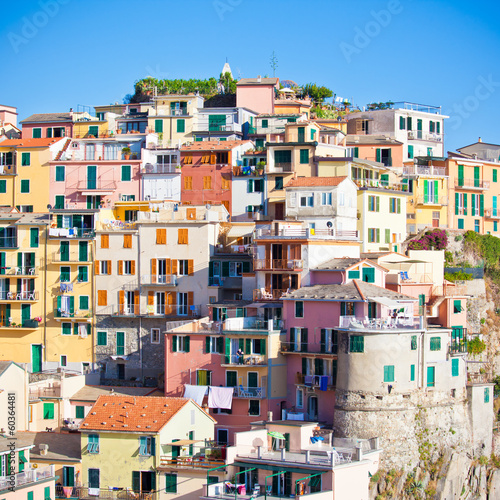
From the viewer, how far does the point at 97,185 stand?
3236 inches

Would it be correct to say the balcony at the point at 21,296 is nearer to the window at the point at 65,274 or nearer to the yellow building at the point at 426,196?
the window at the point at 65,274

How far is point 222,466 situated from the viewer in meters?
54.2

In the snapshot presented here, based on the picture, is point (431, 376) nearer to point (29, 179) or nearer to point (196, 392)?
point (196, 392)

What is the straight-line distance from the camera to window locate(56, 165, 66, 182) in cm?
8281

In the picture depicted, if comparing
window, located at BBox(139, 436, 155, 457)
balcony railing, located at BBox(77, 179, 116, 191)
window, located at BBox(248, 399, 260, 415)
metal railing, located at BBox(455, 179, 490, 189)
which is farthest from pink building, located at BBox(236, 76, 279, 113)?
window, located at BBox(139, 436, 155, 457)

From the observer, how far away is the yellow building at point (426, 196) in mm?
83875

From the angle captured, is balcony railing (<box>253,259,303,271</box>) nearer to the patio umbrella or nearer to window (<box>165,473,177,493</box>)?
the patio umbrella

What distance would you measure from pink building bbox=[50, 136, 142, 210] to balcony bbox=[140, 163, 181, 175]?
0.65 meters

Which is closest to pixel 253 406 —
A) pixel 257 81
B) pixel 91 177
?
pixel 91 177

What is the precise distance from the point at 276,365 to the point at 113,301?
52.9ft

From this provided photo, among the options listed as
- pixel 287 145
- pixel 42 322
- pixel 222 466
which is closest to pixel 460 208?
pixel 287 145

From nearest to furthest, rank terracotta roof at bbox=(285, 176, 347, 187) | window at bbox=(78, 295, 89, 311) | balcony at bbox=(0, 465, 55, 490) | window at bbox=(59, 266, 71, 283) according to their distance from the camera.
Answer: balcony at bbox=(0, 465, 55, 490)
terracotta roof at bbox=(285, 176, 347, 187)
window at bbox=(78, 295, 89, 311)
window at bbox=(59, 266, 71, 283)

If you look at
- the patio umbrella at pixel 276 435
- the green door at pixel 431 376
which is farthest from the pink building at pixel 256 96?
the patio umbrella at pixel 276 435

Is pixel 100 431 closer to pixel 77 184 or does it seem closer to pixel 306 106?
pixel 77 184
